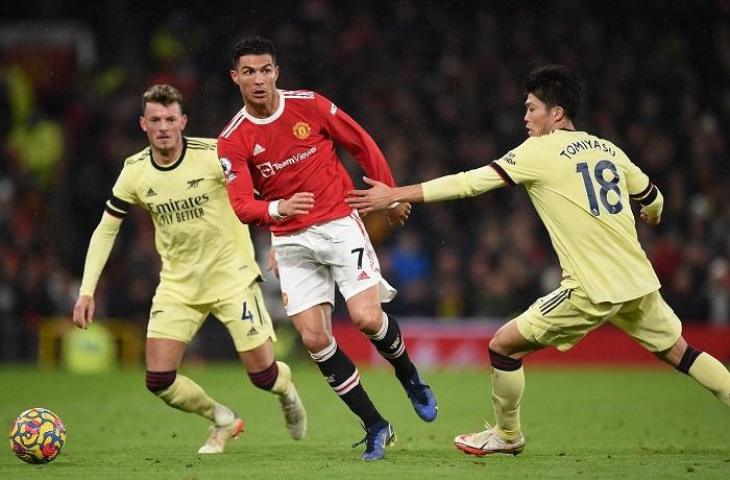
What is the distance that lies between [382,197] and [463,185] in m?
0.51

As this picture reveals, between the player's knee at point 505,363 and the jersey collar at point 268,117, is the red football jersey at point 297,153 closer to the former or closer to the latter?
the jersey collar at point 268,117

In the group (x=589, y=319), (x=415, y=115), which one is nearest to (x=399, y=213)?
(x=589, y=319)

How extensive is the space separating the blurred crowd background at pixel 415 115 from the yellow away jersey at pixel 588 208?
10.5 metres

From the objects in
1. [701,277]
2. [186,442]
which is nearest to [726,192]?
[701,277]

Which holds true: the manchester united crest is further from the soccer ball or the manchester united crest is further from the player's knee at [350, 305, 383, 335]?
the soccer ball

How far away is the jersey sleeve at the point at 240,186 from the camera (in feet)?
26.1

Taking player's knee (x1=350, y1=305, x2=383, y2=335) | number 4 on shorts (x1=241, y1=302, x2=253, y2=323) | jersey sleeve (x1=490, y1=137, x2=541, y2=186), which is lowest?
number 4 on shorts (x1=241, y1=302, x2=253, y2=323)

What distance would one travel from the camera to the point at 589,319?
7980 millimetres

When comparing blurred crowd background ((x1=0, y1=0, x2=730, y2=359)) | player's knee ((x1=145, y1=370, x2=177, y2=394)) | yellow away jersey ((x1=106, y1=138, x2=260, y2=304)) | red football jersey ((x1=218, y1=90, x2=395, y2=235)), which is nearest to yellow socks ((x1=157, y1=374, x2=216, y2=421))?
player's knee ((x1=145, y1=370, x2=177, y2=394))

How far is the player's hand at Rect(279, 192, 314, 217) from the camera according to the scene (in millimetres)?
7805

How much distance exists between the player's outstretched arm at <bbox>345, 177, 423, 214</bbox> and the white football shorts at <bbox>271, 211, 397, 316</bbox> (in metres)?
0.49

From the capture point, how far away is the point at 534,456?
8492 millimetres

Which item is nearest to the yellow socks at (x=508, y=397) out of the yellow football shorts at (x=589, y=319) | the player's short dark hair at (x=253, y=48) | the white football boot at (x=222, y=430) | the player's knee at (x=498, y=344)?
the player's knee at (x=498, y=344)

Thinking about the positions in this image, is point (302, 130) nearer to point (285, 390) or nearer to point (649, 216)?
point (285, 390)
